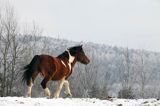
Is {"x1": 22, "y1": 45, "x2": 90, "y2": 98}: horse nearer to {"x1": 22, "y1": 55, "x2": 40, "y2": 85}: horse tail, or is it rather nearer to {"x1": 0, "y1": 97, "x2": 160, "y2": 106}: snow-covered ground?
{"x1": 22, "y1": 55, "x2": 40, "y2": 85}: horse tail

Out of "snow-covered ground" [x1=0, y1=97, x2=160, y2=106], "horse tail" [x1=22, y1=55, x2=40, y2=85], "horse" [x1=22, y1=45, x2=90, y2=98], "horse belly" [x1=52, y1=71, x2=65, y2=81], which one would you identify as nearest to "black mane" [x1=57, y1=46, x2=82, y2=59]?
"horse" [x1=22, y1=45, x2=90, y2=98]

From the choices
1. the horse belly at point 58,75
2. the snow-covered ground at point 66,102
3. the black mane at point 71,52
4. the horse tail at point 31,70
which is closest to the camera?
the snow-covered ground at point 66,102

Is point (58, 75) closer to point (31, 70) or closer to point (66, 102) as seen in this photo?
point (31, 70)

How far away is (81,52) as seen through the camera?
68.7ft

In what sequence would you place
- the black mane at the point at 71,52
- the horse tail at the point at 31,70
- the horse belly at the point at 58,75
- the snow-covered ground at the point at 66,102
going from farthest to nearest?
the black mane at the point at 71,52
the horse belly at the point at 58,75
the horse tail at the point at 31,70
the snow-covered ground at the point at 66,102

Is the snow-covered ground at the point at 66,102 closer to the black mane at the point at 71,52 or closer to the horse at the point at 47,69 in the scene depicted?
the horse at the point at 47,69

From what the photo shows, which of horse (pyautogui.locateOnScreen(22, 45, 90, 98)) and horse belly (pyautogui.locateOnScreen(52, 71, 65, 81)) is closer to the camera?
horse (pyautogui.locateOnScreen(22, 45, 90, 98))

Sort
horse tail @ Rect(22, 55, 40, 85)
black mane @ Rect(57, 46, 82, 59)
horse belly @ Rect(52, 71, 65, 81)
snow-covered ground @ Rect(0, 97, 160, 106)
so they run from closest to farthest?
snow-covered ground @ Rect(0, 97, 160, 106) → horse tail @ Rect(22, 55, 40, 85) → horse belly @ Rect(52, 71, 65, 81) → black mane @ Rect(57, 46, 82, 59)

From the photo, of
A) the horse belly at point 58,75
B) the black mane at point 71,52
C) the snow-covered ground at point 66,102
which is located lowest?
the snow-covered ground at point 66,102

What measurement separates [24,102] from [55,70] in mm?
3127

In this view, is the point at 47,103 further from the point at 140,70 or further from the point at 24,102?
the point at 140,70

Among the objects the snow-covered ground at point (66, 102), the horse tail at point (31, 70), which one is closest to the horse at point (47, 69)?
the horse tail at point (31, 70)

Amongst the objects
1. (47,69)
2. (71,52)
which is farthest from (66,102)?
(71,52)

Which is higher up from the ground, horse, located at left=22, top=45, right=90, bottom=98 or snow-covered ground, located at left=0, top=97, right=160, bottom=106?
horse, located at left=22, top=45, right=90, bottom=98
